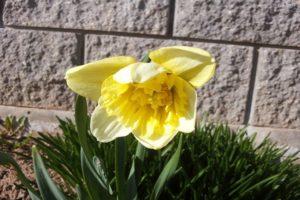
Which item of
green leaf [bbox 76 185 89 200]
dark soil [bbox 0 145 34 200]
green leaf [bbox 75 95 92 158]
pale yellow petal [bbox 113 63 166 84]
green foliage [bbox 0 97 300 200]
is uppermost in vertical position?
pale yellow petal [bbox 113 63 166 84]

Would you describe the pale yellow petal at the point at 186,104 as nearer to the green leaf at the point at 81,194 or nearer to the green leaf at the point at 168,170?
the green leaf at the point at 168,170

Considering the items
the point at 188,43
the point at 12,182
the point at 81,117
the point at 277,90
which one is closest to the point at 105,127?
the point at 81,117

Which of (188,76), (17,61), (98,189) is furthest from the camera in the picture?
(17,61)

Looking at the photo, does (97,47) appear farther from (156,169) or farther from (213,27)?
(156,169)

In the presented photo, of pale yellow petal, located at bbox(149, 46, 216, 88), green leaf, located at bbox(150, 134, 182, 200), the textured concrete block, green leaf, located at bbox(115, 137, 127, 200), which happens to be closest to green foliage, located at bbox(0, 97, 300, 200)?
green leaf, located at bbox(150, 134, 182, 200)

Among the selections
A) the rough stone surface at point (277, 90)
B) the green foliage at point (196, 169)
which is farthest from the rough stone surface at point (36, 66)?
the rough stone surface at point (277, 90)

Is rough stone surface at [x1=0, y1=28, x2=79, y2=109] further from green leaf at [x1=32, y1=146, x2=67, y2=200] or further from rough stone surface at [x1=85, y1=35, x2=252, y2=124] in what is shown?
green leaf at [x1=32, y1=146, x2=67, y2=200]

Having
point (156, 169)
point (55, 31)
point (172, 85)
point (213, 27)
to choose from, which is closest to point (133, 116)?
point (172, 85)

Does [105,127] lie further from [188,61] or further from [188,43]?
[188,43]
